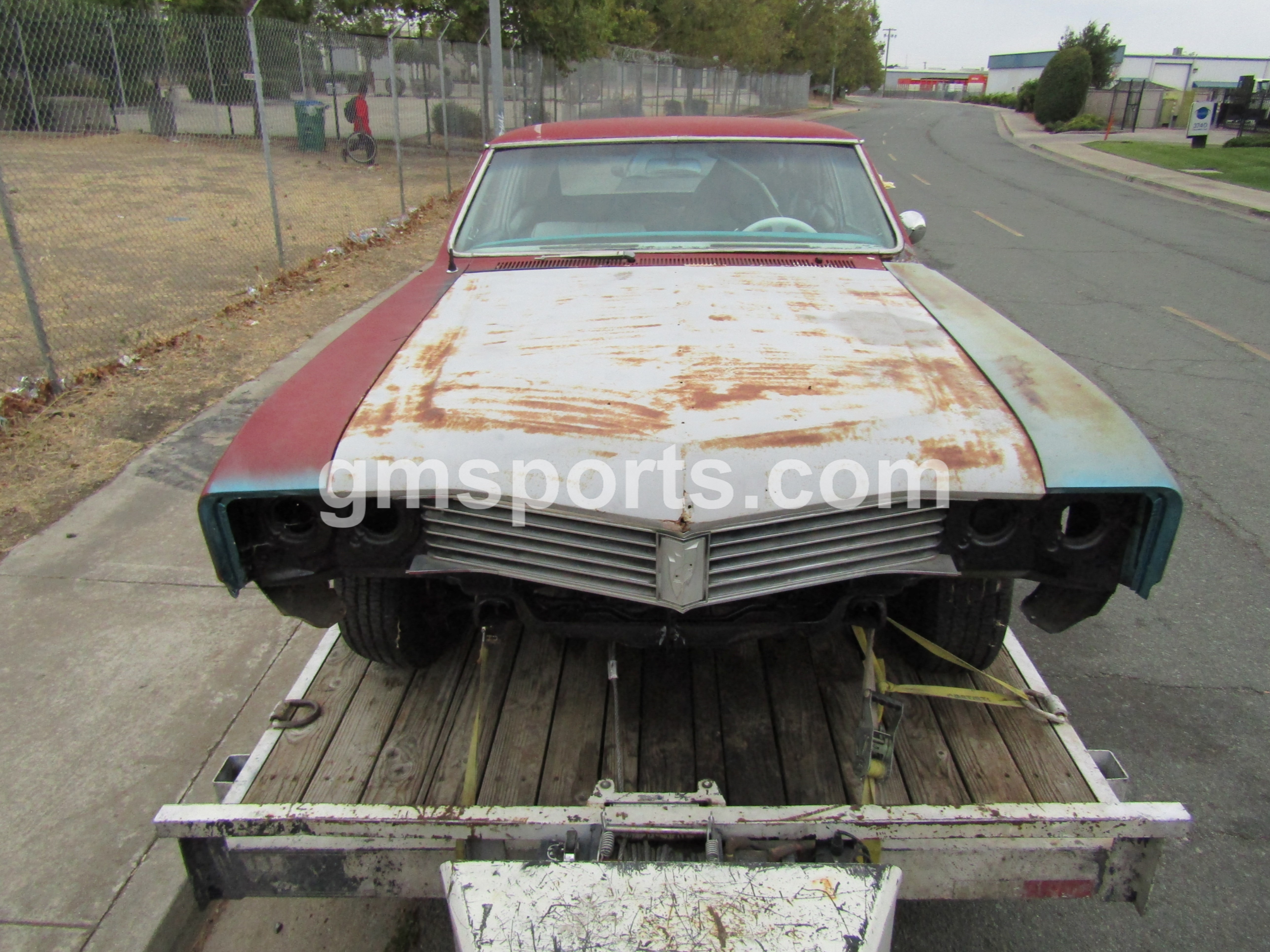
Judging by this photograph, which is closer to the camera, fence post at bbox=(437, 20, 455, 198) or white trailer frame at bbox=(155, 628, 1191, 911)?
white trailer frame at bbox=(155, 628, 1191, 911)

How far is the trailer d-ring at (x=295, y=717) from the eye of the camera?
7.64 feet

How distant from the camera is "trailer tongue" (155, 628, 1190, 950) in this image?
4.84 ft

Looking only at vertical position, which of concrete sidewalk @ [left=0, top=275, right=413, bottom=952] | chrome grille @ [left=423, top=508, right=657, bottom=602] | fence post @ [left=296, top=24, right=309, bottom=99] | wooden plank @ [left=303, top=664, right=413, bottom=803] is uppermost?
fence post @ [left=296, top=24, right=309, bottom=99]

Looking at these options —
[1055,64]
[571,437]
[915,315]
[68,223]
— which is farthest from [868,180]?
[1055,64]

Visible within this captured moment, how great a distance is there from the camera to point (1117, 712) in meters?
2.97

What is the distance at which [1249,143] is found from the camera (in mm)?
25797

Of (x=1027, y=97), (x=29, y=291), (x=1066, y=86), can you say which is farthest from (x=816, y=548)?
(x=1027, y=97)

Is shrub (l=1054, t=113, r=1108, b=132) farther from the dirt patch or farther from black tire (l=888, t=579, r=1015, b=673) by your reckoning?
black tire (l=888, t=579, r=1015, b=673)

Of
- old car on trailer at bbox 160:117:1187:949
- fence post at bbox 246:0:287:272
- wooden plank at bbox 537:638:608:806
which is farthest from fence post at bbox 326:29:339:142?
wooden plank at bbox 537:638:608:806

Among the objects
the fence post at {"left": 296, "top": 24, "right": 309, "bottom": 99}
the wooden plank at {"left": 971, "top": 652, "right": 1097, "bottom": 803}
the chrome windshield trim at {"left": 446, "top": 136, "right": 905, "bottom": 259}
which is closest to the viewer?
the wooden plank at {"left": 971, "top": 652, "right": 1097, "bottom": 803}

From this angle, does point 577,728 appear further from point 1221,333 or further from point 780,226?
point 1221,333

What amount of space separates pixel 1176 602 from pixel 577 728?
8.66 feet

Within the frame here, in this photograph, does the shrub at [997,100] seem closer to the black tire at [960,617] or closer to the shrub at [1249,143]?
the shrub at [1249,143]

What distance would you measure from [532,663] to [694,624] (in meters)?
0.69
